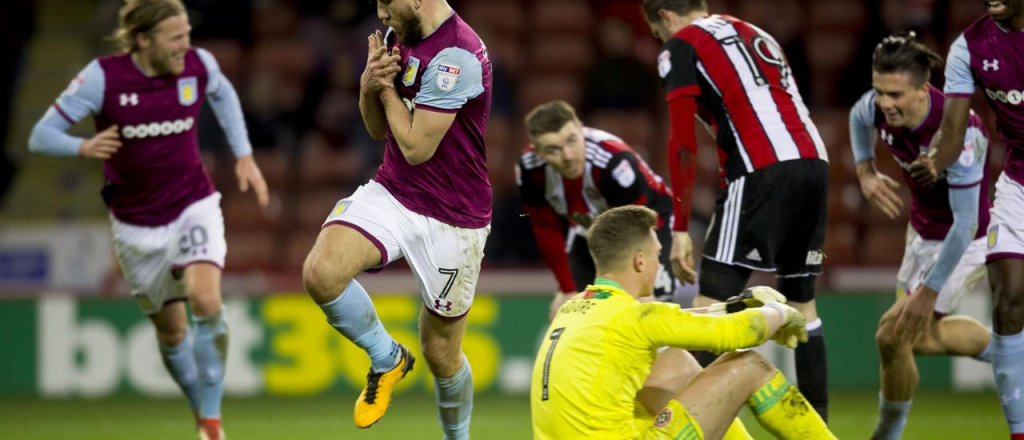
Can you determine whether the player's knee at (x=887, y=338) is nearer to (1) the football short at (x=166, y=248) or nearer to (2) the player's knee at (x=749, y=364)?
(2) the player's knee at (x=749, y=364)

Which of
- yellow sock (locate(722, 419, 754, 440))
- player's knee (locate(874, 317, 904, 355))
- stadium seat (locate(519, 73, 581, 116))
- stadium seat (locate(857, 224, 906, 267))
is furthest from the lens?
stadium seat (locate(519, 73, 581, 116))

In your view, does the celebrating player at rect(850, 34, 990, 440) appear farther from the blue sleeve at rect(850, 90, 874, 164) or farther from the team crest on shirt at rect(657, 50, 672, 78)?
the team crest on shirt at rect(657, 50, 672, 78)

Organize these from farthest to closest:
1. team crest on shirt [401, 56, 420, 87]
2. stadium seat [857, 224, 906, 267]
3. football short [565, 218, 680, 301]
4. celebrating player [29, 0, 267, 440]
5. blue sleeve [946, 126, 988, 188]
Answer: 1. stadium seat [857, 224, 906, 267]
2. football short [565, 218, 680, 301]
3. celebrating player [29, 0, 267, 440]
4. blue sleeve [946, 126, 988, 188]
5. team crest on shirt [401, 56, 420, 87]

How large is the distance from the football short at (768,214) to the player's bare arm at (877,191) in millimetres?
539

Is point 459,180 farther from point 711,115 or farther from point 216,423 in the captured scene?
point 216,423

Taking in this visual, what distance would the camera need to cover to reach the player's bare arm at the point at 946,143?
5.78 meters

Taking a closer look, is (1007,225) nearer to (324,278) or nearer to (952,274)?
(952,274)

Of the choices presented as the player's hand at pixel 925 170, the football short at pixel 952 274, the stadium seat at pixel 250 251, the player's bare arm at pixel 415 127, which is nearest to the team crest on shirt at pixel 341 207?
the player's bare arm at pixel 415 127

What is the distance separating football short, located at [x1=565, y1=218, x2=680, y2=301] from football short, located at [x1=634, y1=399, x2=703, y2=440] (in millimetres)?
2456

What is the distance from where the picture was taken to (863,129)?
668 cm

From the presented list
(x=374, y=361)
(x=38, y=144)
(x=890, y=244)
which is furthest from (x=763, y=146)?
(x=890, y=244)

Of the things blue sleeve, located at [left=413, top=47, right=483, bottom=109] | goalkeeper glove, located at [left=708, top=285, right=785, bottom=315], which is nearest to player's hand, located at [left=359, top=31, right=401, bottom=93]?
blue sleeve, located at [left=413, top=47, right=483, bottom=109]

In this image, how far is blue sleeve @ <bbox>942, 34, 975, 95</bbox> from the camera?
576 centimetres

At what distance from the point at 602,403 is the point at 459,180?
4.55 ft
